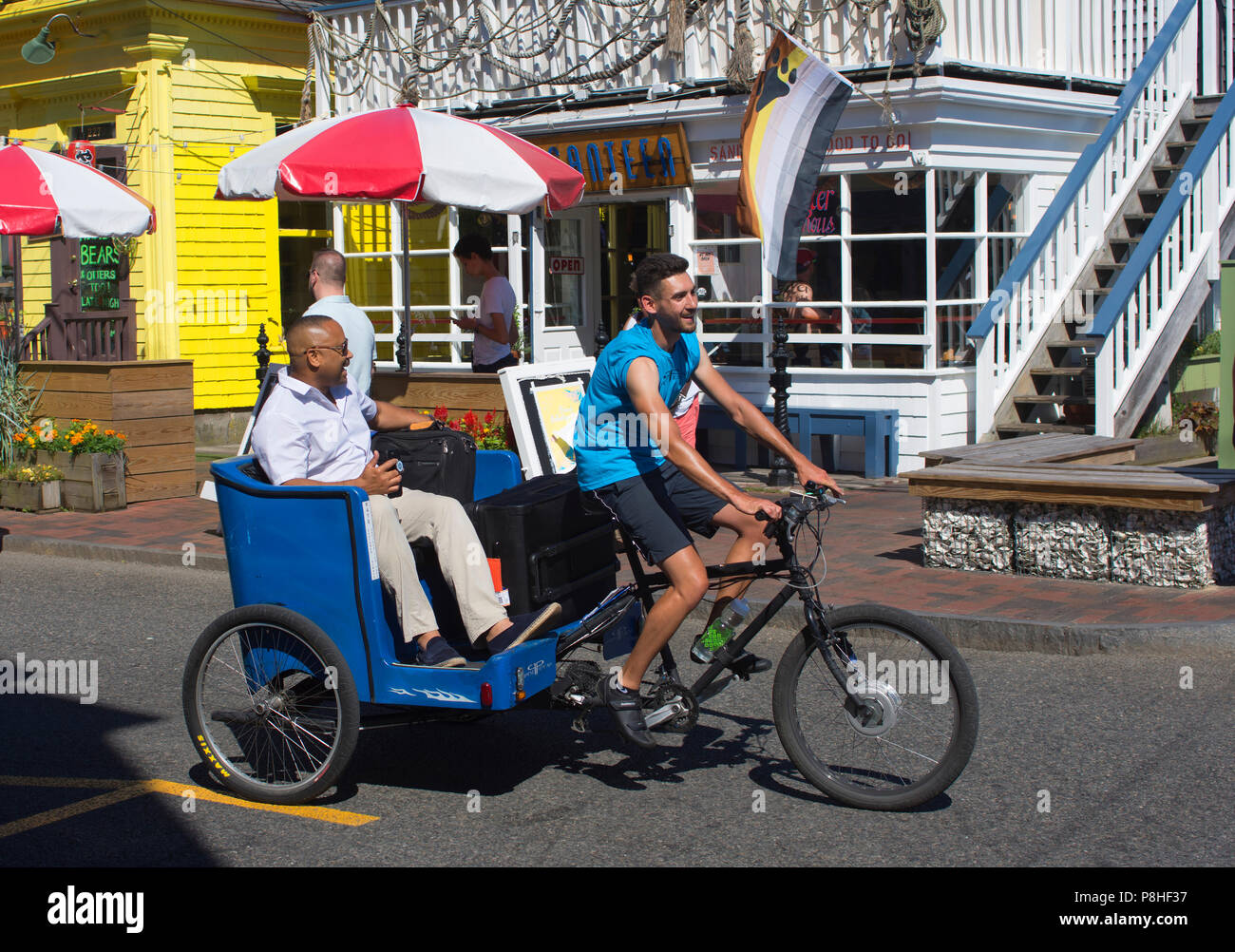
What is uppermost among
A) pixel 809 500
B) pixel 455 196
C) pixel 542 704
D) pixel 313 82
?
pixel 313 82

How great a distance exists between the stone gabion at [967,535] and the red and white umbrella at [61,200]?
23.8 feet

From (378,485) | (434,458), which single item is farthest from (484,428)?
(378,485)

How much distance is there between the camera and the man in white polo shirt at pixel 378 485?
16.6 ft

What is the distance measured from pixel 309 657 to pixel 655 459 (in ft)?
4.74

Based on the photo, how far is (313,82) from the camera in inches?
659

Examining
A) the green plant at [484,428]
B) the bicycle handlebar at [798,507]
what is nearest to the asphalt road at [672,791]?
the bicycle handlebar at [798,507]

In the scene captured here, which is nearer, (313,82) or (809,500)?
(809,500)

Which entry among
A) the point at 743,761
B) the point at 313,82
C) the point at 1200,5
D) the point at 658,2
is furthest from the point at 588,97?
the point at 743,761

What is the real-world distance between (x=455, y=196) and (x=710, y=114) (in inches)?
172

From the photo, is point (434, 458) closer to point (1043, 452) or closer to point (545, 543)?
point (545, 543)

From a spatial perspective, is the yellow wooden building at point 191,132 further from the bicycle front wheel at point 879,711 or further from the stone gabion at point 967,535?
the bicycle front wheel at point 879,711

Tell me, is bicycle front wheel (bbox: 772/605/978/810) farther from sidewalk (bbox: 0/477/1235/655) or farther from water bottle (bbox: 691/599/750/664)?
sidewalk (bbox: 0/477/1235/655)

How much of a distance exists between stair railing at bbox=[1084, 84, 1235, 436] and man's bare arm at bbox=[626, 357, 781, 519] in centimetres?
715
